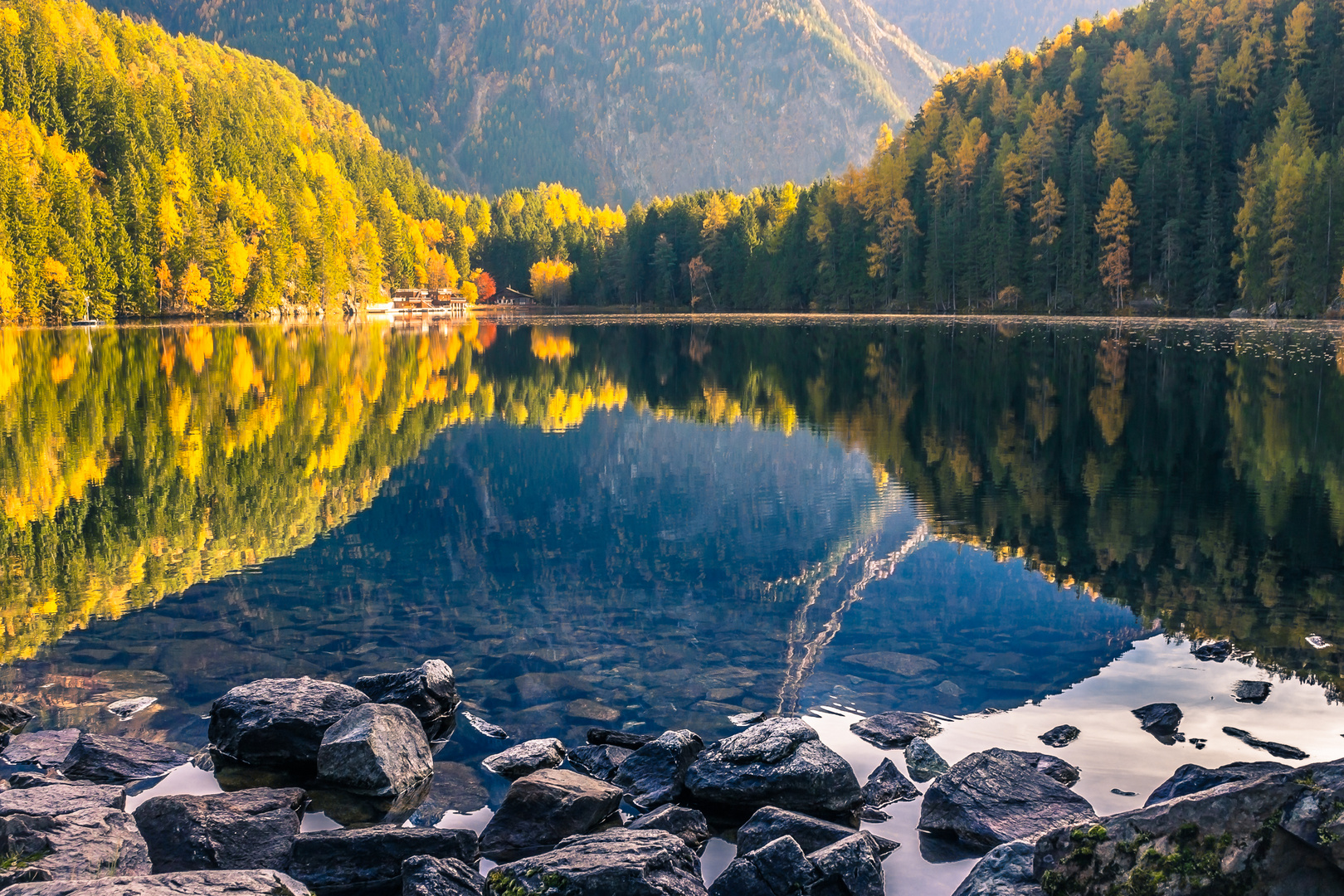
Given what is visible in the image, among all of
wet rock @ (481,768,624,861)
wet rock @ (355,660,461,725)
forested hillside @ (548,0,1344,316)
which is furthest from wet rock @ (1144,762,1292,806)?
forested hillside @ (548,0,1344,316)

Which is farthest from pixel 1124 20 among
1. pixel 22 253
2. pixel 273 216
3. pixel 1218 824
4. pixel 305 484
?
pixel 1218 824

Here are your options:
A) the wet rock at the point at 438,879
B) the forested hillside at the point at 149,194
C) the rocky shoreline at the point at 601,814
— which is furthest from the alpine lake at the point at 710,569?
the forested hillside at the point at 149,194

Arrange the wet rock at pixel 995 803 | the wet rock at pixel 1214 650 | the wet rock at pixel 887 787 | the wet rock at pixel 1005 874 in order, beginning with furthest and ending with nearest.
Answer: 1. the wet rock at pixel 1214 650
2. the wet rock at pixel 887 787
3. the wet rock at pixel 995 803
4. the wet rock at pixel 1005 874

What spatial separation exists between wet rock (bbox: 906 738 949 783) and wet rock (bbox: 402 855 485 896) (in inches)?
142

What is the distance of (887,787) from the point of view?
789 cm

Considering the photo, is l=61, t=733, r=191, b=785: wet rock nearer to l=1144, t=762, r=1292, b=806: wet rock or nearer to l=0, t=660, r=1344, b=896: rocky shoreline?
l=0, t=660, r=1344, b=896: rocky shoreline

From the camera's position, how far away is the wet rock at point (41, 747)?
850cm

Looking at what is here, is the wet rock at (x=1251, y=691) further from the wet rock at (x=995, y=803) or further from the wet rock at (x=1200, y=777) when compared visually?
the wet rock at (x=995, y=803)

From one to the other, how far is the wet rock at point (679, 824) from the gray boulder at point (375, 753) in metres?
1.98

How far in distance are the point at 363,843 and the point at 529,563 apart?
7.91 m

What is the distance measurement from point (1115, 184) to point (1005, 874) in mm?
107083

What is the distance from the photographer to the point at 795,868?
6320mm

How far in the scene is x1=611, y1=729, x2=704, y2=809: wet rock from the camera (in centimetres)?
789

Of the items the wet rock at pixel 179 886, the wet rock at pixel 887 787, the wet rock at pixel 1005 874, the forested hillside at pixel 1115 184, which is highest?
the forested hillside at pixel 1115 184
